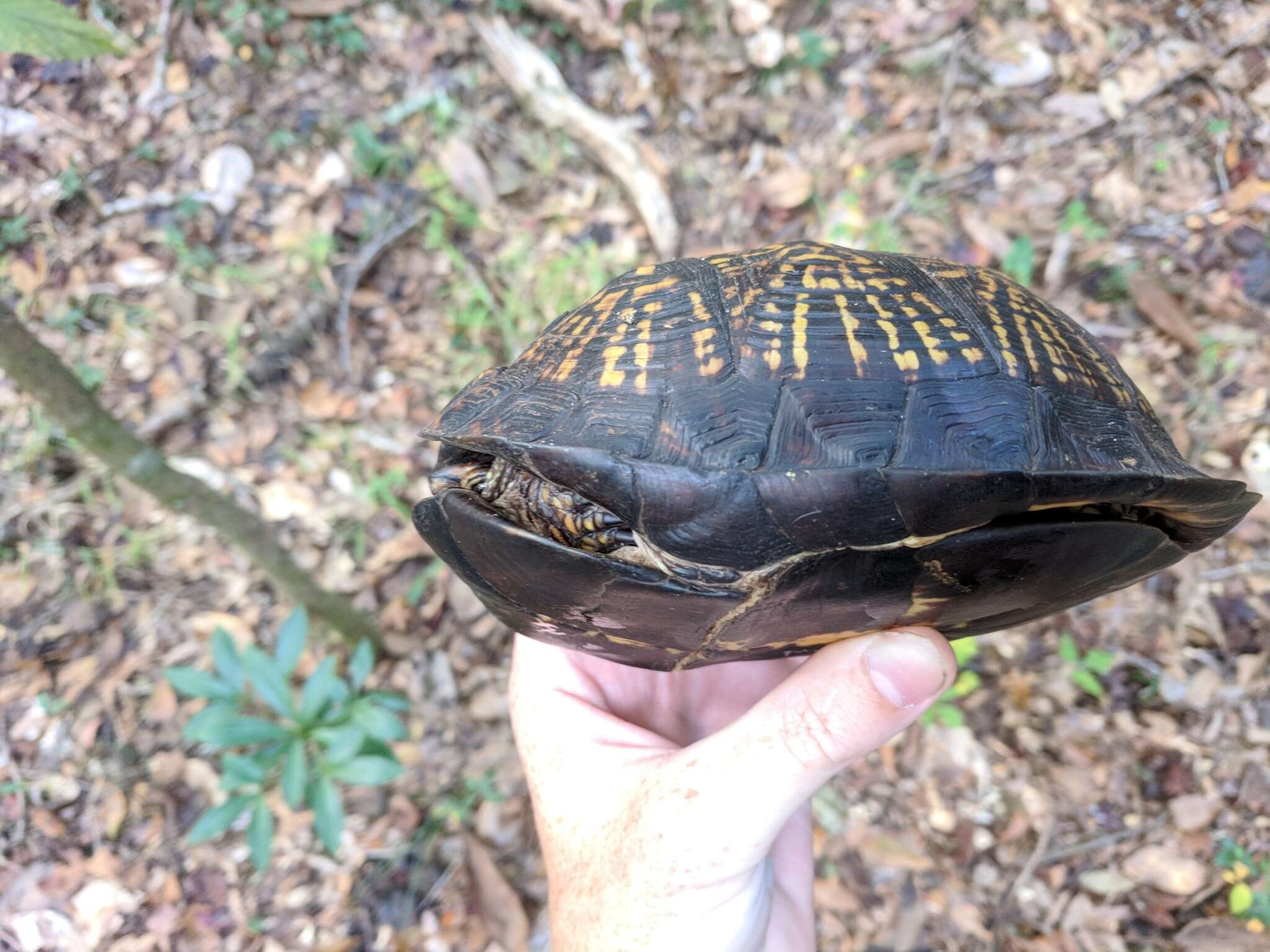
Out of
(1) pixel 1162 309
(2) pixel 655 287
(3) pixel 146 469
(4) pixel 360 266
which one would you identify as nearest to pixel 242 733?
(3) pixel 146 469

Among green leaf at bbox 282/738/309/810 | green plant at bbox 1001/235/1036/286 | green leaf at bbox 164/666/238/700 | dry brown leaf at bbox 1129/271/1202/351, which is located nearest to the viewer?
green leaf at bbox 282/738/309/810

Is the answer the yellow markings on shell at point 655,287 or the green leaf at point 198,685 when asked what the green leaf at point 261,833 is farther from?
the yellow markings on shell at point 655,287

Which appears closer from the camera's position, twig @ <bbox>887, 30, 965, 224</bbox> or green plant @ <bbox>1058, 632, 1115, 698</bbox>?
green plant @ <bbox>1058, 632, 1115, 698</bbox>

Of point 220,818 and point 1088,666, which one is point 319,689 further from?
point 1088,666

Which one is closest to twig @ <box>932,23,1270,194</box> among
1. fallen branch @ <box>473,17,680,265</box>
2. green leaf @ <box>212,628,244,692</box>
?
fallen branch @ <box>473,17,680,265</box>

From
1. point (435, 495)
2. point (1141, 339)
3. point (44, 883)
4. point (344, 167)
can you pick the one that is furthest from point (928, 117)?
point (44, 883)

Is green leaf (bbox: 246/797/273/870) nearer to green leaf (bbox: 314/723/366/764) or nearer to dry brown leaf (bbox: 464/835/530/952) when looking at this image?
green leaf (bbox: 314/723/366/764)

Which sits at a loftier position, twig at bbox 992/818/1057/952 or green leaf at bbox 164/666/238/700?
green leaf at bbox 164/666/238/700
